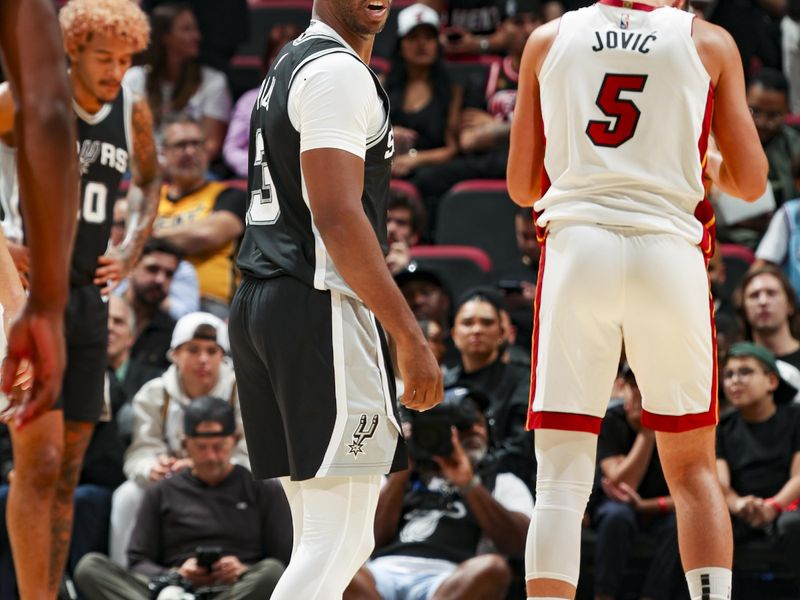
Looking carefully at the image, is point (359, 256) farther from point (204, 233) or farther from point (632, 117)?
point (204, 233)

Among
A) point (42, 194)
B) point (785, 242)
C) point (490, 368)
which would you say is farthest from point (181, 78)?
point (42, 194)

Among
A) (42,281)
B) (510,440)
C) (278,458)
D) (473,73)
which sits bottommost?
(510,440)

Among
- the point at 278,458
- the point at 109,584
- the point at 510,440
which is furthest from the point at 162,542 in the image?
the point at 278,458

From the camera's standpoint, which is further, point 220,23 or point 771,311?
point 220,23

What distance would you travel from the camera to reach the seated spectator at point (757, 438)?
6.45m

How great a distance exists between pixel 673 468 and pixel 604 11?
1.29 metres

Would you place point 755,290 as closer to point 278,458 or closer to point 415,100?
point 415,100

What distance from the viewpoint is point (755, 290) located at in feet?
24.5

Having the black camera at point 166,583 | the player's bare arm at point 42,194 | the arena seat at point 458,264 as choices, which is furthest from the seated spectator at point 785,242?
the player's bare arm at point 42,194

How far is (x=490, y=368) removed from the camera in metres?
7.18

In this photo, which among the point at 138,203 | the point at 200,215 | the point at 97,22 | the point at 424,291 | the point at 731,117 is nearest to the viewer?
the point at 731,117

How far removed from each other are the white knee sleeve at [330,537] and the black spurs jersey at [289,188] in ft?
1.59

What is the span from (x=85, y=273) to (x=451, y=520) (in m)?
2.32

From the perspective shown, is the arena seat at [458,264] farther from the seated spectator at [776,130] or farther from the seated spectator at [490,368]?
the seated spectator at [776,130]
